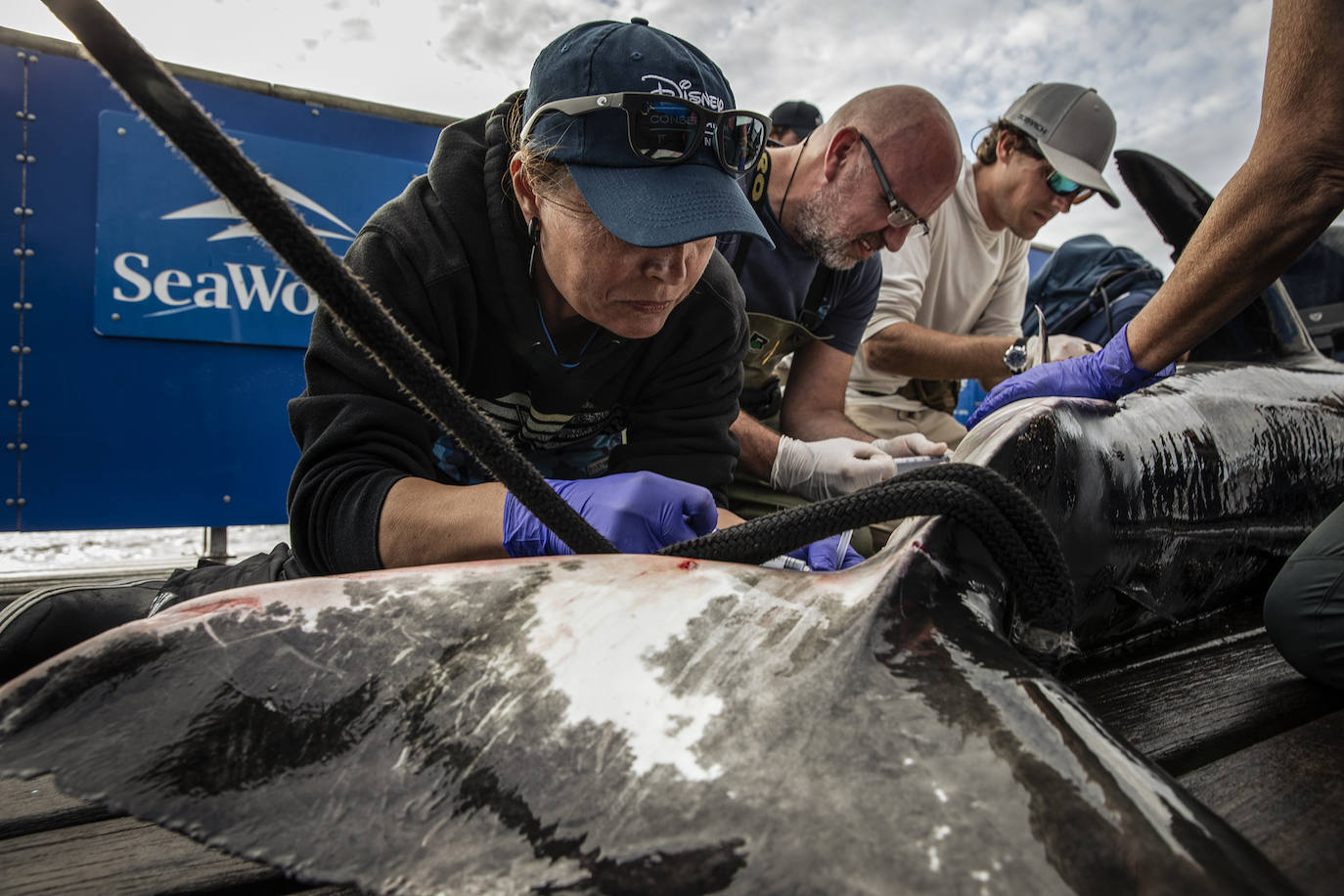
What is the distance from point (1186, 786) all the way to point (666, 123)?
118 cm

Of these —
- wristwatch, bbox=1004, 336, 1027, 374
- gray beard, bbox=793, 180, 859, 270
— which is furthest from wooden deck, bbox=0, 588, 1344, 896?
wristwatch, bbox=1004, 336, 1027, 374

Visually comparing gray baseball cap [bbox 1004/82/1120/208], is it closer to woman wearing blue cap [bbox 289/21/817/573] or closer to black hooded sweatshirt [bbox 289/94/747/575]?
black hooded sweatshirt [bbox 289/94/747/575]

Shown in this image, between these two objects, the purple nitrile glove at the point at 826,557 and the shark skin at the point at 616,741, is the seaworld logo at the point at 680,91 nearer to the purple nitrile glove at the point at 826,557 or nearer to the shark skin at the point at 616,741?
the shark skin at the point at 616,741

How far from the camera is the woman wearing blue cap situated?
126 cm

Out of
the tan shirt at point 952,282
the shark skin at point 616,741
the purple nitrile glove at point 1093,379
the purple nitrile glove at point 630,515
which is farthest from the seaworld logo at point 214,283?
the shark skin at point 616,741

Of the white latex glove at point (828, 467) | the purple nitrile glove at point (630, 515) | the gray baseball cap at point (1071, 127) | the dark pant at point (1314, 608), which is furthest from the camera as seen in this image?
the gray baseball cap at point (1071, 127)

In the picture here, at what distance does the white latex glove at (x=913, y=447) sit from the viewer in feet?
8.31

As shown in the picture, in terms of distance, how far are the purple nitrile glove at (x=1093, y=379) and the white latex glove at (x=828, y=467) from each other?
609mm

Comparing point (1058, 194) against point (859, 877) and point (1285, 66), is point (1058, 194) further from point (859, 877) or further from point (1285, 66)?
point (859, 877)

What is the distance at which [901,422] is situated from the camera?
11.6 ft

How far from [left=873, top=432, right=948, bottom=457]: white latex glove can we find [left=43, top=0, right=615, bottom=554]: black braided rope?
6.44ft

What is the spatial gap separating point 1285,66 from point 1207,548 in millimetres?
874

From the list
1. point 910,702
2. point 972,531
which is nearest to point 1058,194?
point 972,531

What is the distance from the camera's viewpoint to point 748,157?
4.76 feet
